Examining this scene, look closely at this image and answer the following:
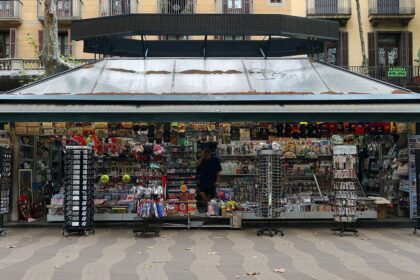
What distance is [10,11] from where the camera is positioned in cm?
2941

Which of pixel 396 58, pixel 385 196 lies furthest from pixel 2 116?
pixel 396 58

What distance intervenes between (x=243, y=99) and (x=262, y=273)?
477 cm

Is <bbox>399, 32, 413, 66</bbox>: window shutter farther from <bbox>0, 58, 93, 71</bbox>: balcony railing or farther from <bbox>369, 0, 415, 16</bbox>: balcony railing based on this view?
<bbox>0, 58, 93, 71</bbox>: balcony railing

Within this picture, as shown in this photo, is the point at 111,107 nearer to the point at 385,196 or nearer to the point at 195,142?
the point at 195,142

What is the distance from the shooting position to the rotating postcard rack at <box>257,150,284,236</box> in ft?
34.2

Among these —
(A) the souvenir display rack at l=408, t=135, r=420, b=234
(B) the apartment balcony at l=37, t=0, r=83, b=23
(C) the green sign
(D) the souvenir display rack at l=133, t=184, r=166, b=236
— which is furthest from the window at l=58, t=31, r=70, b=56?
(A) the souvenir display rack at l=408, t=135, r=420, b=234

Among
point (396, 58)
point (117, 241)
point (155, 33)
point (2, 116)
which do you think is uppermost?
point (396, 58)

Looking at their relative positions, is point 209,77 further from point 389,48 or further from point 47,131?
point 389,48

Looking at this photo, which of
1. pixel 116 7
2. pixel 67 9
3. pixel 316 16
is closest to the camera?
pixel 316 16

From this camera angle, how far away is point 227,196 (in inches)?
476

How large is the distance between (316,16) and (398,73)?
5.23m

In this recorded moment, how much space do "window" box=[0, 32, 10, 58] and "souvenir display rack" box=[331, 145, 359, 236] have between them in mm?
24389

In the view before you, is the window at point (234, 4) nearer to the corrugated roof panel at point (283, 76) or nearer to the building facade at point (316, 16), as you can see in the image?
the building facade at point (316, 16)

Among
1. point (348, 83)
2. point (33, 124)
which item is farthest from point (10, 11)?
point (348, 83)
